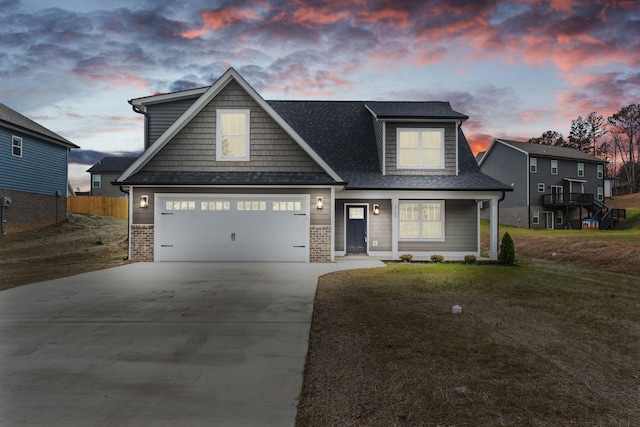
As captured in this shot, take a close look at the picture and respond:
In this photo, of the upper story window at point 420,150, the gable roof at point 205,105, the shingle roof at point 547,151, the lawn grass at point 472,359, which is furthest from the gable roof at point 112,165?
the lawn grass at point 472,359

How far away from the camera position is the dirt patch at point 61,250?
1095cm

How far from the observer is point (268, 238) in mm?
12961

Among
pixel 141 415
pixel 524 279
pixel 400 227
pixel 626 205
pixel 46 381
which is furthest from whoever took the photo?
pixel 626 205

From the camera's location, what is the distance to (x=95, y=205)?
1220 inches

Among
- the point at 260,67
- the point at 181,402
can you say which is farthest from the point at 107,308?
the point at 260,67

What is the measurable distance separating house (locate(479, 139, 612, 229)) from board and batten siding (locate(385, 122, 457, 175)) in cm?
2189

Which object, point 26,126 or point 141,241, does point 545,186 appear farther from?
point 26,126

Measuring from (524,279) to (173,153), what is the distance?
Answer: 12564 mm

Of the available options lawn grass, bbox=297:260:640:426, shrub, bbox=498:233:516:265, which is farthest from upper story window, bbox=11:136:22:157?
shrub, bbox=498:233:516:265

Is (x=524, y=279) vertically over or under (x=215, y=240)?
under

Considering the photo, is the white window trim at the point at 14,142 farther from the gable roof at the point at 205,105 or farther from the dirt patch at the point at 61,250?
the gable roof at the point at 205,105

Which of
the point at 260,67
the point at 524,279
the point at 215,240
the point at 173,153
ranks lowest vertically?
the point at 524,279

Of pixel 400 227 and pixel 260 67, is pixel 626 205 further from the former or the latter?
pixel 260 67

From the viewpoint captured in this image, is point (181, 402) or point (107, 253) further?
point (107, 253)
